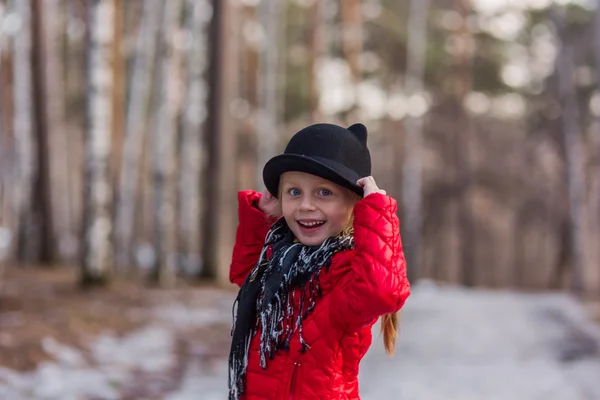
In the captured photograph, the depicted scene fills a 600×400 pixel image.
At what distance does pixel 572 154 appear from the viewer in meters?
25.1

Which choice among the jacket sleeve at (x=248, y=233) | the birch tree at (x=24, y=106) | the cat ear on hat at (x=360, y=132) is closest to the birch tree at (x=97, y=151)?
the birch tree at (x=24, y=106)

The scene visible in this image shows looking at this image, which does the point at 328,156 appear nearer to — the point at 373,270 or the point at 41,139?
the point at 373,270

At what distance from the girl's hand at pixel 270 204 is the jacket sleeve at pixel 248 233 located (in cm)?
3

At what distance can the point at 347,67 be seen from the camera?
2600 cm

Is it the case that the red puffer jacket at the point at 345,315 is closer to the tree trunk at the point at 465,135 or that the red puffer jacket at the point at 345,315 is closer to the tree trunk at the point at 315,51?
the tree trunk at the point at 315,51

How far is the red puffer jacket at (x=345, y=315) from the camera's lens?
8.61 ft

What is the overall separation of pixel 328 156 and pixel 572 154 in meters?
23.9

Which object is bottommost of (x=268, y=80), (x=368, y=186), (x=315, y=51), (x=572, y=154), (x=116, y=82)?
(x=368, y=186)

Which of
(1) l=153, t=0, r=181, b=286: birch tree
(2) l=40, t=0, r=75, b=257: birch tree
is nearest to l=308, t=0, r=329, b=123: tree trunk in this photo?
(2) l=40, t=0, r=75, b=257: birch tree

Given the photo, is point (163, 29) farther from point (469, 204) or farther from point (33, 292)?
point (469, 204)

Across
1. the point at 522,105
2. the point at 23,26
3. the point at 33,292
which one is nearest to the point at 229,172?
the point at 33,292

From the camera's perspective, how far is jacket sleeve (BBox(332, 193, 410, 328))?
2605 millimetres

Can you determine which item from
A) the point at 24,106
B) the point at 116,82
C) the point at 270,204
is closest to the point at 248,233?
the point at 270,204

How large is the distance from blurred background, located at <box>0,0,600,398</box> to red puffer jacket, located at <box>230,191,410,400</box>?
6.59m
